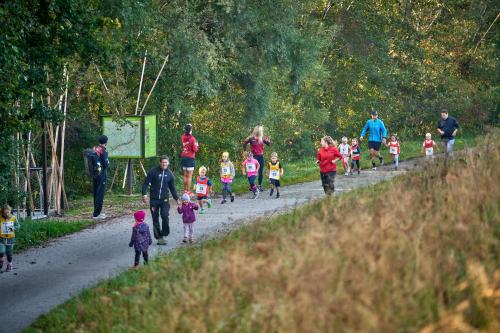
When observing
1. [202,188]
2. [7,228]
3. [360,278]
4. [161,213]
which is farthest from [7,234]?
[360,278]

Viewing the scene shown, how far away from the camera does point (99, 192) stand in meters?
23.4

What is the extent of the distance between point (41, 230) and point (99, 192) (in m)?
2.67

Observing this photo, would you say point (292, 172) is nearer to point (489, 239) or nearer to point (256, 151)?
point (256, 151)

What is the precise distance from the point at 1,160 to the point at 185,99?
11.1 meters

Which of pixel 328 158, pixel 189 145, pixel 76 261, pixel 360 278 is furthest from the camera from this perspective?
pixel 189 145

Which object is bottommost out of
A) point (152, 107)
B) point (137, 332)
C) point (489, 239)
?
point (137, 332)

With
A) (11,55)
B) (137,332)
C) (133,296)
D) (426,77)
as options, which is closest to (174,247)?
(11,55)

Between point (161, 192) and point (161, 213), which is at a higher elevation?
point (161, 192)

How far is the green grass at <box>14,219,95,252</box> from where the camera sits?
2011cm

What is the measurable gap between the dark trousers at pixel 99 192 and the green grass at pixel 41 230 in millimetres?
895

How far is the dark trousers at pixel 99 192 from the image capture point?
2334cm

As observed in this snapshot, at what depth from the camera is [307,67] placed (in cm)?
3594

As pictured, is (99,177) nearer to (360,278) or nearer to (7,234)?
(7,234)

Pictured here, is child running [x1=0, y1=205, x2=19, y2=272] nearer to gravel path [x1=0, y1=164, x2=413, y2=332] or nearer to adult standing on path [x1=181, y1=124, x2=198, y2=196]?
gravel path [x1=0, y1=164, x2=413, y2=332]
